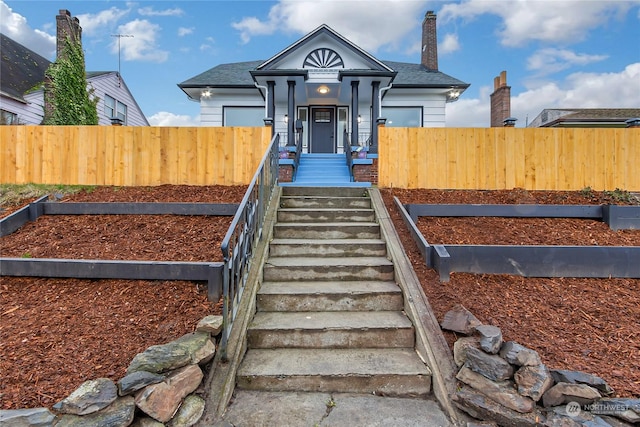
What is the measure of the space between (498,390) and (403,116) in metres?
11.5

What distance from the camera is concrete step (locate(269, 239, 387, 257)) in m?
3.99

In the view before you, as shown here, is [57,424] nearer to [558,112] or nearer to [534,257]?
[534,257]

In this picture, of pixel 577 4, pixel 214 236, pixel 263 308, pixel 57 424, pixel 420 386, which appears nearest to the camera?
pixel 57 424

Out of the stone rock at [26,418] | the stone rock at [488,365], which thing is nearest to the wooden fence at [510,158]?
the stone rock at [488,365]

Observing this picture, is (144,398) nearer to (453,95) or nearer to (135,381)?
(135,381)

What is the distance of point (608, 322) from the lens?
2.86m

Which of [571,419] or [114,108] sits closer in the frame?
[571,419]

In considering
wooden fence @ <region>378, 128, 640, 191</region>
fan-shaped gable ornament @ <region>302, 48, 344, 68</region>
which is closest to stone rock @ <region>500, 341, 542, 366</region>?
wooden fence @ <region>378, 128, 640, 191</region>

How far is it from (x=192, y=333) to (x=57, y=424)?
2.93 feet

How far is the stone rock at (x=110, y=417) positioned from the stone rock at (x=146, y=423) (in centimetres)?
6

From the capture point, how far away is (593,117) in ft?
56.1

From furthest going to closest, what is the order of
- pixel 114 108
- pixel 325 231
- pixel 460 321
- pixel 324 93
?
pixel 114 108, pixel 324 93, pixel 325 231, pixel 460 321

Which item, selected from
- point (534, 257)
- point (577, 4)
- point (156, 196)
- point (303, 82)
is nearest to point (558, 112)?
point (577, 4)

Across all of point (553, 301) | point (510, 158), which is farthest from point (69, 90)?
point (553, 301)
